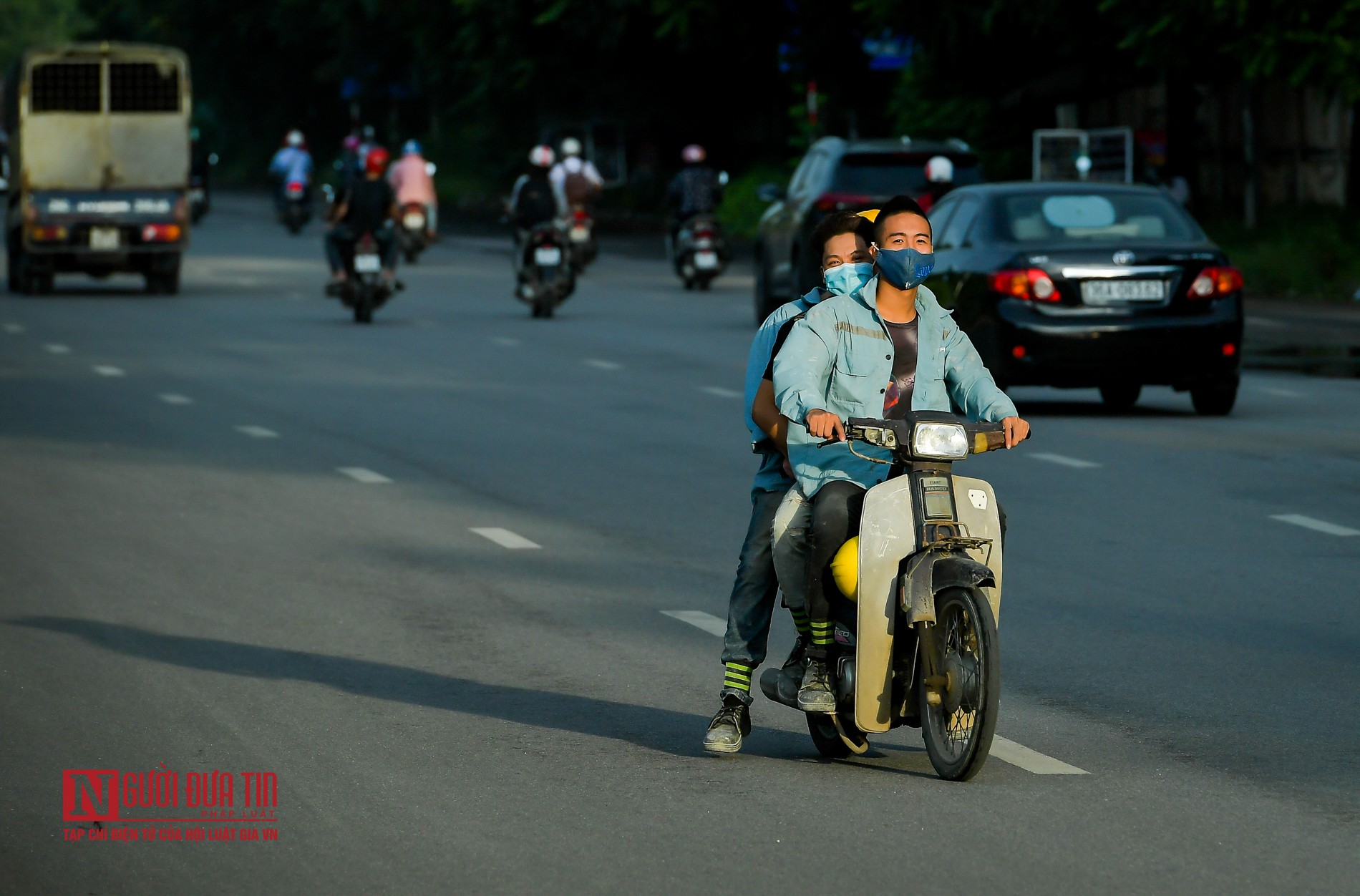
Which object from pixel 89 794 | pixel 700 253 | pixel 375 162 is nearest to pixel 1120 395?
pixel 375 162

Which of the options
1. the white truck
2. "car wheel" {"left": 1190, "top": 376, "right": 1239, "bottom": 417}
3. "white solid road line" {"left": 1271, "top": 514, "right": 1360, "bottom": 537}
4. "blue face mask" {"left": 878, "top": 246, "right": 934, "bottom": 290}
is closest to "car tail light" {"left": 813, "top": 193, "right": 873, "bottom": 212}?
"car wheel" {"left": 1190, "top": 376, "right": 1239, "bottom": 417}

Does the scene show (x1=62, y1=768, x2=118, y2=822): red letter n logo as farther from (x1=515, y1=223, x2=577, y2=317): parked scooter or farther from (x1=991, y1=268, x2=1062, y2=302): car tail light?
(x1=515, y1=223, x2=577, y2=317): parked scooter

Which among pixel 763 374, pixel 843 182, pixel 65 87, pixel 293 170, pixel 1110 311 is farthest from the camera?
pixel 293 170

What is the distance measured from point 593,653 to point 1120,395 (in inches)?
→ 404

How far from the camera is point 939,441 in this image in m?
6.46

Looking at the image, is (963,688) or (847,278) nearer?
(963,688)

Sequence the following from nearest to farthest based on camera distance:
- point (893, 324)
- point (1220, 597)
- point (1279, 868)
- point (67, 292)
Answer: point (1279, 868)
point (893, 324)
point (1220, 597)
point (67, 292)

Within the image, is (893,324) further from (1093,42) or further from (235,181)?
(235,181)

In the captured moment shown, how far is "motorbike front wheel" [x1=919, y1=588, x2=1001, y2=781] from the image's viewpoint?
6348 millimetres

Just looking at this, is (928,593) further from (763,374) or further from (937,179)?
(937,179)

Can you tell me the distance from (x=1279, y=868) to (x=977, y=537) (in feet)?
4.11

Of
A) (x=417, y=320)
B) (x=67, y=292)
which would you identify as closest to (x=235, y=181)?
(x=67, y=292)

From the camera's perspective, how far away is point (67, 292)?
3394cm

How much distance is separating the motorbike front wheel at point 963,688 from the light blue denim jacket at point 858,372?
0.48 metres
